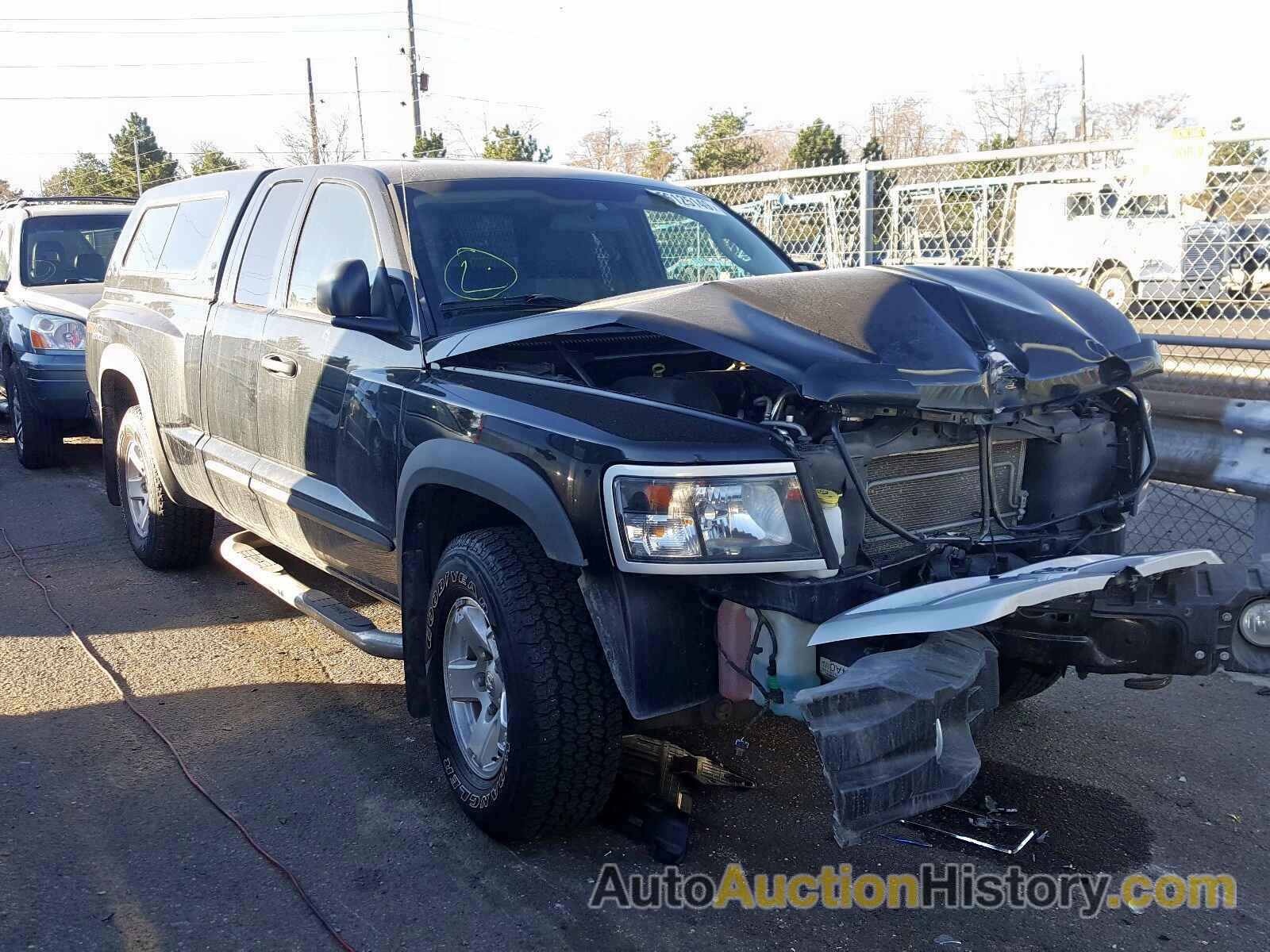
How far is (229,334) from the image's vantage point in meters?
4.92

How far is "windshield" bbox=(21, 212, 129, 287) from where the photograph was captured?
9.65 m

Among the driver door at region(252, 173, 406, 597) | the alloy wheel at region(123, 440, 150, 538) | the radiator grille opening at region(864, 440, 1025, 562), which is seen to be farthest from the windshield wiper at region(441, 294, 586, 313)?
the alloy wheel at region(123, 440, 150, 538)

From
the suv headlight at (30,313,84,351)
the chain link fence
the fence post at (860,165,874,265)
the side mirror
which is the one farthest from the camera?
the suv headlight at (30,313,84,351)

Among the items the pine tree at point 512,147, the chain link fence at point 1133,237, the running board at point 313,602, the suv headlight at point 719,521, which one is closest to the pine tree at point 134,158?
the pine tree at point 512,147

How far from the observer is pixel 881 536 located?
317cm

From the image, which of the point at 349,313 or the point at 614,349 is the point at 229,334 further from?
the point at 614,349

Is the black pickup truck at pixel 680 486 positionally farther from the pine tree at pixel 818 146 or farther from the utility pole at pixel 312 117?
the utility pole at pixel 312 117

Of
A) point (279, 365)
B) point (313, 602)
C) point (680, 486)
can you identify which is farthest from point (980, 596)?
point (279, 365)

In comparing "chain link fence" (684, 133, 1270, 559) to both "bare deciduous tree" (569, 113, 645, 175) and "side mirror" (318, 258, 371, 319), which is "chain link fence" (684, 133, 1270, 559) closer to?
"side mirror" (318, 258, 371, 319)

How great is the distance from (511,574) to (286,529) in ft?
5.96

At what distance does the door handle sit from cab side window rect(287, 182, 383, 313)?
205 mm

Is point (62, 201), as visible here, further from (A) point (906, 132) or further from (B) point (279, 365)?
(A) point (906, 132)

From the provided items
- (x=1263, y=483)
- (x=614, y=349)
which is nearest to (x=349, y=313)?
(x=614, y=349)

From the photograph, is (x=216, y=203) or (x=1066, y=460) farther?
(x=216, y=203)
